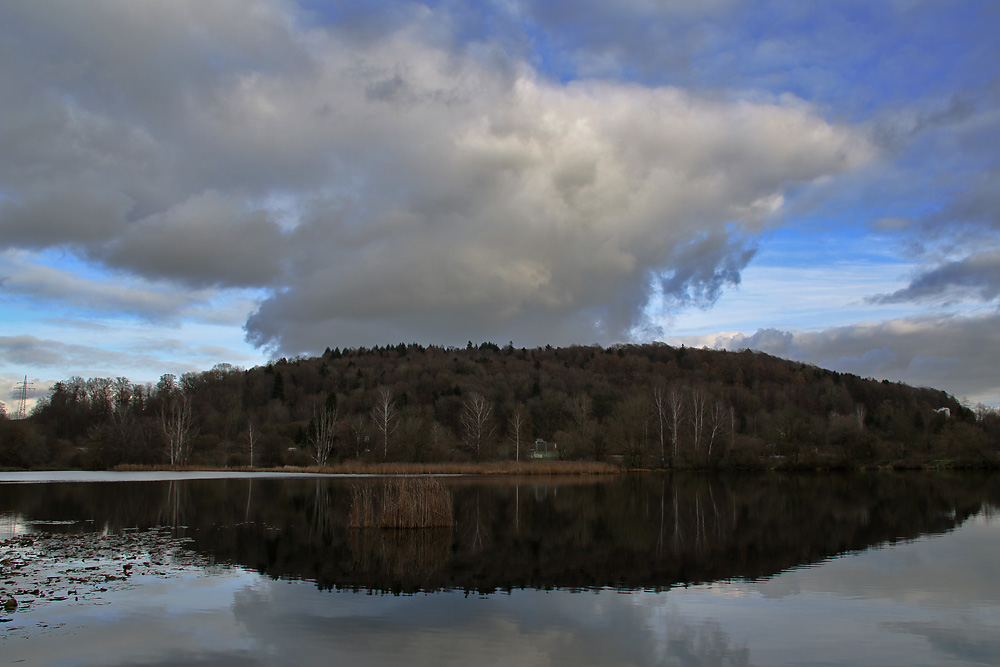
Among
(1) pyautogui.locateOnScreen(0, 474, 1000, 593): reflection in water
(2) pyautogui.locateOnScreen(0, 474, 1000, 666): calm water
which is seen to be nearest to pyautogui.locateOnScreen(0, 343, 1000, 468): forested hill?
(1) pyautogui.locateOnScreen(0, 474, 1000, 593): reflection in water

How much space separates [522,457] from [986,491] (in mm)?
42127

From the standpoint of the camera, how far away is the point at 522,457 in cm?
7431

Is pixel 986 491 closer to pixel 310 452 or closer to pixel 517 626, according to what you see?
pixel 517 626

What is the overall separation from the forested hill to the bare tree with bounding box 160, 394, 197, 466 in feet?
0.75

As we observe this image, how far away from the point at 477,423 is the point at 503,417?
18.4 metres

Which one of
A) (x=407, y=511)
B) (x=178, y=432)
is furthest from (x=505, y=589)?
(x=178, y=432)

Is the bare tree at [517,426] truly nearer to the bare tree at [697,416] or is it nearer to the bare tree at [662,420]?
the bare tree at [662,420]

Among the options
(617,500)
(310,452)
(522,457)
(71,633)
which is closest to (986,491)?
(617,500)

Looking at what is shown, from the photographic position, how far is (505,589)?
1445 centimetres

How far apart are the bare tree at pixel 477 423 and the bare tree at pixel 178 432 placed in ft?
102

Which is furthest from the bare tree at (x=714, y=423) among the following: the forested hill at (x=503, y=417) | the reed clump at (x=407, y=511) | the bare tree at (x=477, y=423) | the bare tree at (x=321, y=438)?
the reed clump at (x=407, y=511)

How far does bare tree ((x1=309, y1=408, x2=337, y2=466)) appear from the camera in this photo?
241 ft

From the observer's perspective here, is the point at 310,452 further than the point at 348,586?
Yes

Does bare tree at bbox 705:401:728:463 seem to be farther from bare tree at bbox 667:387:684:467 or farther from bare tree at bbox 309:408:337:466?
bare tree at bbox 309:408:337:466
